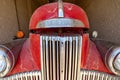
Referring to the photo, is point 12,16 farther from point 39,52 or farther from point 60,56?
point 60,56

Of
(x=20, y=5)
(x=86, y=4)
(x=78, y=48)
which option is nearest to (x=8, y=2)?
(x=20, y=5)

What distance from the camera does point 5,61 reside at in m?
1.04

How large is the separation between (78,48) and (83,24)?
0.15 m

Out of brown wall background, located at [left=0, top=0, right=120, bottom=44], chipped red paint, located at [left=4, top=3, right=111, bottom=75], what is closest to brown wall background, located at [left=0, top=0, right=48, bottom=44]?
brown wall background, located at [left=0, top=0, right=120, bottom=44]

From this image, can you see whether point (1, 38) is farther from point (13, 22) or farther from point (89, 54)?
point (89, 54)

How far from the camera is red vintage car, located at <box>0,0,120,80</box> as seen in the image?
3.42 ft

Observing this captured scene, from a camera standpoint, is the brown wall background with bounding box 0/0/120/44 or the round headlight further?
the brown wall background with bounding box 0/0/120/44

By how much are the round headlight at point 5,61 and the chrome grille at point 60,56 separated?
15 centimetres

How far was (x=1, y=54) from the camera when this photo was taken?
1036 millimetres

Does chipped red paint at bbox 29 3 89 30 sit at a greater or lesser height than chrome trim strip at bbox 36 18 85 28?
greater

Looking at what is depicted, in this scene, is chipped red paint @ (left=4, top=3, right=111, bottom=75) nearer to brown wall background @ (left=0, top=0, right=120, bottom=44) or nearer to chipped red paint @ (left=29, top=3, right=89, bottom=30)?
chipped red paint @ (left=29, top=3, right=89, bottom=30)

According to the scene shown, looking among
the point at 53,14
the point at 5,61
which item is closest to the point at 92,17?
the point at 53,14

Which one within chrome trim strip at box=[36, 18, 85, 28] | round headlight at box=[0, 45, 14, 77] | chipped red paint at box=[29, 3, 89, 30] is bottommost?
round headlight at box=[0, 45, 14, 77]

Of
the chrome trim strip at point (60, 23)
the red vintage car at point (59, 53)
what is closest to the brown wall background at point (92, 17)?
the red vintage car at point (59, 53)
